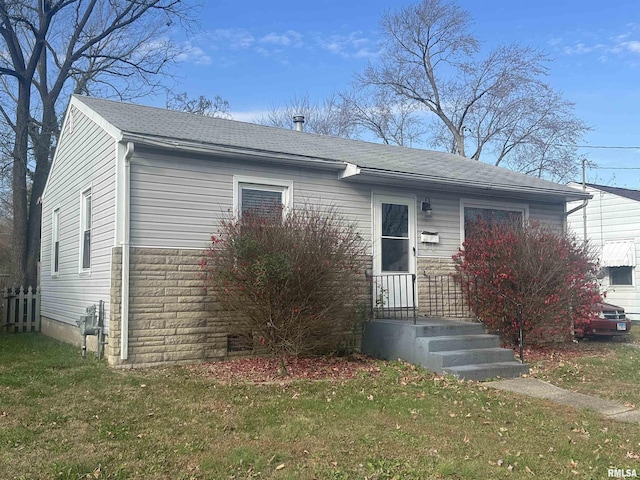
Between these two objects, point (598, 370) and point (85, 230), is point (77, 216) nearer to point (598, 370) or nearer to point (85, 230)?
point (85, 230)

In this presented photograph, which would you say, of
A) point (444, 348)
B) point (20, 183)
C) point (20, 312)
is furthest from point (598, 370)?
point (20, 183)

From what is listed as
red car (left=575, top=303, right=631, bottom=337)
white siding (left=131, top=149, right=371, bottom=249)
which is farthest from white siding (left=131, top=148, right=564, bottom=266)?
red car (left=575, top=303, right=631, bottom=337)

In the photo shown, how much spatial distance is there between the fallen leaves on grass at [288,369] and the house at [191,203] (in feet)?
1.68

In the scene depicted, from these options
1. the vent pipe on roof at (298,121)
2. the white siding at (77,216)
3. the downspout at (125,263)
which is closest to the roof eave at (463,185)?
the downspout at (125,263)

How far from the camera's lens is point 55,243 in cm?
1252

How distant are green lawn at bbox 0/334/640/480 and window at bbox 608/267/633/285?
1214 cm

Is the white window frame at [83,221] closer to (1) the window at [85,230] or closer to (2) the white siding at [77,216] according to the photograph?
(1) the window at [85,230]

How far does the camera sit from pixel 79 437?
4730 millimetres

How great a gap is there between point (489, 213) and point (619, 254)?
307 inches

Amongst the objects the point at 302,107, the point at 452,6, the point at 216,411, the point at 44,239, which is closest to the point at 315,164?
the point at 216,411

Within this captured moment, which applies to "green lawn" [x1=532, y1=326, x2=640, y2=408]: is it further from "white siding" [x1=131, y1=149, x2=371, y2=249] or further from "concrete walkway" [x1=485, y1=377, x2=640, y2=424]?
"white siding" [x1=131, y1=149, x2=371, y2=249]

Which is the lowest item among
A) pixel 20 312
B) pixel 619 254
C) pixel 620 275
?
pixel 20 312

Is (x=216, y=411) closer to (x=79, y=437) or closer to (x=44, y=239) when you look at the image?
(x=79, y=437)

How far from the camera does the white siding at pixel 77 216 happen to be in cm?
855
